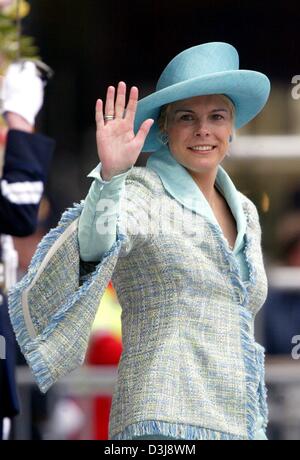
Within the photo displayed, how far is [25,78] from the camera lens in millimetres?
4180

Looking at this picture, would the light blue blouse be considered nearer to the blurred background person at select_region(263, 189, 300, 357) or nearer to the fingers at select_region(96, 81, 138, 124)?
the fingers at select_region(96, 81, 138, 124)

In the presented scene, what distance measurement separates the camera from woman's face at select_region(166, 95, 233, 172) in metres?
3.16

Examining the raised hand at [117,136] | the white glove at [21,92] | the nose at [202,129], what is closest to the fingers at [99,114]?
the raised hand at [117,136]

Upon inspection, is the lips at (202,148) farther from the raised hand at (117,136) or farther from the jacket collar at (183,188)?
the raised hand at (117,136)

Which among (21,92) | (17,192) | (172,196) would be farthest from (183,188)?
(21,92)

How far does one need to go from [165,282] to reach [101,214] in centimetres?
26

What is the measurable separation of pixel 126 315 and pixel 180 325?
0.55 ft

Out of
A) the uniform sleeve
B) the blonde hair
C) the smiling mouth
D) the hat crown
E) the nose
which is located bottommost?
the uniform sleeve

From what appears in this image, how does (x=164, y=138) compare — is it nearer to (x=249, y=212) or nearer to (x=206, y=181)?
(x=206, y=181)

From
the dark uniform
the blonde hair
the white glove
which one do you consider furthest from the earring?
the white glove

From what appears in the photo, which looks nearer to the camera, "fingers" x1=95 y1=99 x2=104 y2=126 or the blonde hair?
"fingers" x1=95 y1=99 x2=104 y2=126

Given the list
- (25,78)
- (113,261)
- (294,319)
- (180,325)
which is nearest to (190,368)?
(180,325)

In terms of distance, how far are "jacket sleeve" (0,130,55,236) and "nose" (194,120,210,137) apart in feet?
3.11

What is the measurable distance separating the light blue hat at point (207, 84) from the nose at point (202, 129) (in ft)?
0.25
